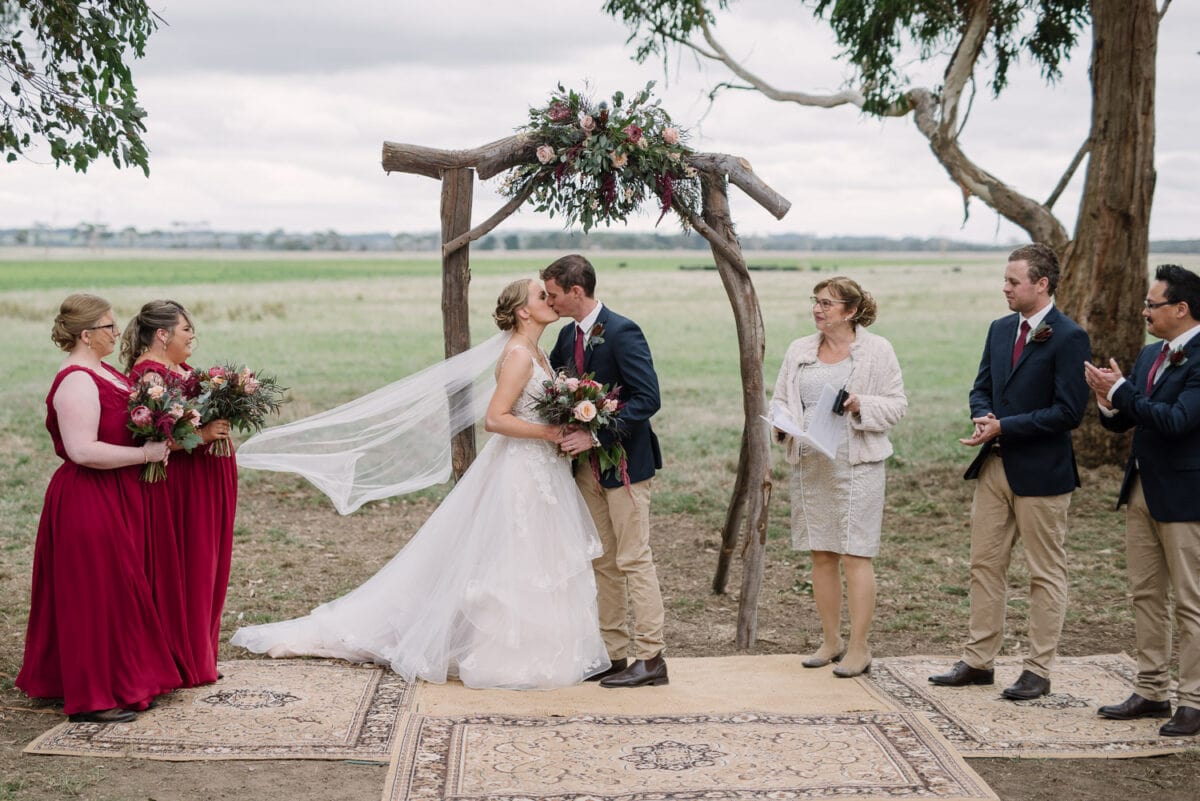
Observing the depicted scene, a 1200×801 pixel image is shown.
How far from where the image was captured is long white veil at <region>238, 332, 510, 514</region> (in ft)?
22.2

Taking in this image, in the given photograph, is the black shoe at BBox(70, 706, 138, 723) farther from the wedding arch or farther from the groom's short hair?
the groom's short hair

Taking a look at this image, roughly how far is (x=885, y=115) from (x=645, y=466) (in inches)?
328

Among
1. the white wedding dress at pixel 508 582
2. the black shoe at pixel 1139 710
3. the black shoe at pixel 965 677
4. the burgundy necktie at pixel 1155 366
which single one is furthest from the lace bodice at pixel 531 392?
the black shoe at pixel 1139 710

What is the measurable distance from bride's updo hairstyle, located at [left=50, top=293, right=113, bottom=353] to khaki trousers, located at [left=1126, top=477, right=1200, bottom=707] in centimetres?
499

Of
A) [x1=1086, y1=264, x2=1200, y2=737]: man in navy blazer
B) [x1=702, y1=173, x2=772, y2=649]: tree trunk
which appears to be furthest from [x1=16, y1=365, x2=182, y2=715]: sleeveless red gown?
[x1=1086, y1=264, x2=1200, y2=737]: man in navy blazer

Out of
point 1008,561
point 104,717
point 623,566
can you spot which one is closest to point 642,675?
point 623,566

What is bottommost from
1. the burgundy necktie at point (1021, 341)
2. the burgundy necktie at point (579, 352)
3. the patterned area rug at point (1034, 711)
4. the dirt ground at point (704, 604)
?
the dirt ground at point (704, 604)

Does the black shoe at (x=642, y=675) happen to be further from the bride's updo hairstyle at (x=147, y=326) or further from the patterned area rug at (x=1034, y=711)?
the bride's updo hairstyle at (x=147, y=326)

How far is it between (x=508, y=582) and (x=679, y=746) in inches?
52.3

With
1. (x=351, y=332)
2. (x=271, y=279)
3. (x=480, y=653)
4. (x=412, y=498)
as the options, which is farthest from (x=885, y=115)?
(x=271, y=279)

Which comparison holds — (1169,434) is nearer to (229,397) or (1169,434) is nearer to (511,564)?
(511,564)

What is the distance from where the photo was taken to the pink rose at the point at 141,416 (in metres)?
5.49

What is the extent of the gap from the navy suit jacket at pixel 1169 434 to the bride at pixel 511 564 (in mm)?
2733

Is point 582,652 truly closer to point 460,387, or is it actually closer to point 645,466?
point 645,466
